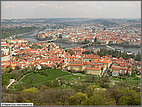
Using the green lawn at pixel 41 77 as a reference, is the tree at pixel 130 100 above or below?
above

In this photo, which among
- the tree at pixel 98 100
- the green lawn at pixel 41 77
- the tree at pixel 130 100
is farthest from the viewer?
the green lawn at pixel 41 77

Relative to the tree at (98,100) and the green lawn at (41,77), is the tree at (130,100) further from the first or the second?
the green lawn at (41,77)

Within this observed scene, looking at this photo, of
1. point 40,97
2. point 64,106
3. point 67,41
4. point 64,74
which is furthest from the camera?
point 67,41

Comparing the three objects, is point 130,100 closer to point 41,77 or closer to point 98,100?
point 98,100

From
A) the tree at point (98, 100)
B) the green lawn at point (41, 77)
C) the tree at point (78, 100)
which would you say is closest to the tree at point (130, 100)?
the tree at point (98, 100)

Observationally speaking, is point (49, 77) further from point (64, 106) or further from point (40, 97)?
point (64, 106)

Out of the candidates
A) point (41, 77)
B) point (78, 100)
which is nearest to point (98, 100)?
point (78, 100)

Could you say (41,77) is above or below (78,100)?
below

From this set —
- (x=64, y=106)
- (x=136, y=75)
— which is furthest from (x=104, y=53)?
(x=64, y=106)

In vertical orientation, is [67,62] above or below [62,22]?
below

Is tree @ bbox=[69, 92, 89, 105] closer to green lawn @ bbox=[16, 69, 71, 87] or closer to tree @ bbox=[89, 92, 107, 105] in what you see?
tree @ bbox=[89, 92, 107, 105]

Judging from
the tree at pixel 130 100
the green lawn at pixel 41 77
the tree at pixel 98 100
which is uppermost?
the tree at pixel 98 100
